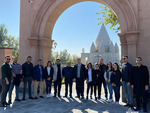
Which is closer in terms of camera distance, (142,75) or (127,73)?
(142,75)

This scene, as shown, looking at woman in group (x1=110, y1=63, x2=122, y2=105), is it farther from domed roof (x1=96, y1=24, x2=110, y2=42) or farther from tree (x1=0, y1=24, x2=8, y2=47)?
domed roof (x1=96, y1=24, x2=110, y2=42)

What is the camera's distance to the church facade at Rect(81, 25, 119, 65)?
4197cm

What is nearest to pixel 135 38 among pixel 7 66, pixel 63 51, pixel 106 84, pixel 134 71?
pixel 134 71

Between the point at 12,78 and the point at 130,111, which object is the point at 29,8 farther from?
the point at 130,111

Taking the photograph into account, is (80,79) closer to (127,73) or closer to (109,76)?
(109,76)

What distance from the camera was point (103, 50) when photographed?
44938 mm

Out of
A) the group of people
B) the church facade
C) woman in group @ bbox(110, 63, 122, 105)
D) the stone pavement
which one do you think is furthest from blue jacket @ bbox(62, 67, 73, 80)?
the church facade

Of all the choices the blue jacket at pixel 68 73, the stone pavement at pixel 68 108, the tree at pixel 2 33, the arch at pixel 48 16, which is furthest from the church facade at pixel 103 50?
the stone pavement at pixel 68 108

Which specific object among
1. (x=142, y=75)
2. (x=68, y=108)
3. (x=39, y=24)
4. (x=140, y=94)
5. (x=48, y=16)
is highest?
(x=48, y=16)

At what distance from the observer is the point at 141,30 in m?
5.39

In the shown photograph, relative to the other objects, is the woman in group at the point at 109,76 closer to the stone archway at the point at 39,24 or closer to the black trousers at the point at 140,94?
the black trousers at the point at 140,94

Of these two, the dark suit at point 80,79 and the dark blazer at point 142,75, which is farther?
the dark suit at point 80,79

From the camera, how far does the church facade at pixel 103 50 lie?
4197cm

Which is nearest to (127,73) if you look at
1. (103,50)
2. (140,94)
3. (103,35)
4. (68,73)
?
(140,94)
